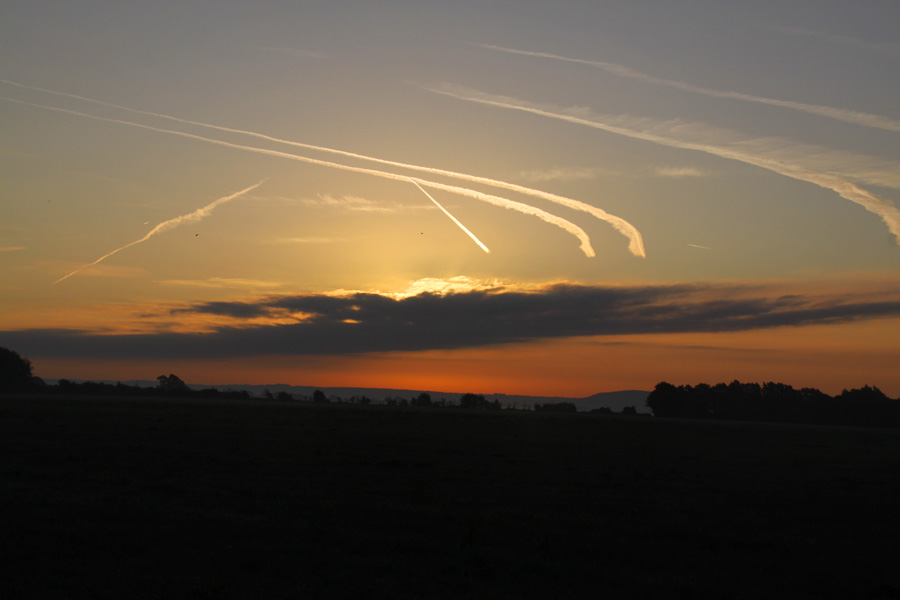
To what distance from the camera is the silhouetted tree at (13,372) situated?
141 meters

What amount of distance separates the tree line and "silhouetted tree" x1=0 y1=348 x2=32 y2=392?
466ft

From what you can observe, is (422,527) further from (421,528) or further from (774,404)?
(774,404)

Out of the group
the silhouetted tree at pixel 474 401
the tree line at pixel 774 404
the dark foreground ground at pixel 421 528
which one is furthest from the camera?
the silhouetted tree at pixel 474 401

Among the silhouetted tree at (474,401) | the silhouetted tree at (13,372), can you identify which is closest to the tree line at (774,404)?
the silhouetted tree at (474,401)

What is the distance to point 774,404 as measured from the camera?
486 feet

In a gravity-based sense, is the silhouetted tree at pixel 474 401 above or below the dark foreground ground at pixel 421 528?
below

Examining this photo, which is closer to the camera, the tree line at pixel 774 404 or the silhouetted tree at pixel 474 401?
the tree line at pixel 774 404

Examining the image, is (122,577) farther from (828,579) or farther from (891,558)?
(891,558)

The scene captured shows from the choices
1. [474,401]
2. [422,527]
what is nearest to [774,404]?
[474,401]

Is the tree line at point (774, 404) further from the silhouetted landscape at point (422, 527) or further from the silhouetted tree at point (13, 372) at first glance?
the silhouetted tree at point (13, 372)

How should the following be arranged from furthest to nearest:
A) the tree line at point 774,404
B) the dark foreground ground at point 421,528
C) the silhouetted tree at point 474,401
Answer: the silhouetted tree at point 474,401 → the tree line at point 774,404 → the dark foreground ground at point 421,528

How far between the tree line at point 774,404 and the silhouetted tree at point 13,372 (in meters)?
142

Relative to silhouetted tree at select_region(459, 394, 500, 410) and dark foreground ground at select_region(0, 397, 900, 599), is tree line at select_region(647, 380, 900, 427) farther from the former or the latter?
dark foreground ground at select_region(0, 397, 900, 599)

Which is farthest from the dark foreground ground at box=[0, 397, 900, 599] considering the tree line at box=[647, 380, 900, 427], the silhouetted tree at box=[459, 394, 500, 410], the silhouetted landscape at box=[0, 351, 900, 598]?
the silhouetted tree at box=[459, 394, 500, 410]
